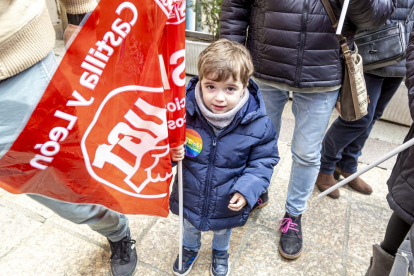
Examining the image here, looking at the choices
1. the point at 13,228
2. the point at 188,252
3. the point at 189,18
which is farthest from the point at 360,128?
the point at 189,18

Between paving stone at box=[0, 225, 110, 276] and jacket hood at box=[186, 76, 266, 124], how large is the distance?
1.14m

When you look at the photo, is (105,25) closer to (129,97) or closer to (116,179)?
(129,97)

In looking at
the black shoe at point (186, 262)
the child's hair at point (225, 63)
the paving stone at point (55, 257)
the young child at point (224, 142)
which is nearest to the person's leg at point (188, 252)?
the black shoe at point (186, 262)

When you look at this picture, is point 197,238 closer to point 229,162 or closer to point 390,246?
point 229,162

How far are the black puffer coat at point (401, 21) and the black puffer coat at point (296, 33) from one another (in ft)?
1.13

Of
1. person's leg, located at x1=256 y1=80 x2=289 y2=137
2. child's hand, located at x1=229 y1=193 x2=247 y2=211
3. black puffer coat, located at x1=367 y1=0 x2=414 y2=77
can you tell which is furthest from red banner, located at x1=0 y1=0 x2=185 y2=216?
black puffer coat, located at x1=367 y1=0 x2=414 y2=77

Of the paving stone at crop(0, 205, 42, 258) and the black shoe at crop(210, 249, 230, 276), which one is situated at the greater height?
the black shoe at crop(210, 249, 230, 276)

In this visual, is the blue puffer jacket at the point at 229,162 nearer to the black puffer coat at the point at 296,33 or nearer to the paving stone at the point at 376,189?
the black puffer coat at the point at 296,33

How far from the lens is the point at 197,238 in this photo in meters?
1.98

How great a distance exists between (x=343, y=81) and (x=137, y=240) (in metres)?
1.60

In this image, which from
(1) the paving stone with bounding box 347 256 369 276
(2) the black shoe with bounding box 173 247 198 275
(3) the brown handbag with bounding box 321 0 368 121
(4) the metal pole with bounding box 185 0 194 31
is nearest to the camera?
(3) the brown handbag with bounding box 321 0 368 121

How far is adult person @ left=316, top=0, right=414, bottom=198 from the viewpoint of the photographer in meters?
2.17

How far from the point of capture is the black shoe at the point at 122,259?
195 cm

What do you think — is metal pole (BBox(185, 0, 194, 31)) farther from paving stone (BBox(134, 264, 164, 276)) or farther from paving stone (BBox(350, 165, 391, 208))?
paving stone (BBox(134, 264, 164, 276))
